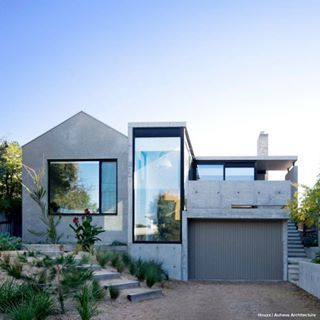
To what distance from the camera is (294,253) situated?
574 inches

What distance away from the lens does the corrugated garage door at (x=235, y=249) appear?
1408 centimetres

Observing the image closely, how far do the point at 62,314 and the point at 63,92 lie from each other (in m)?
8.03

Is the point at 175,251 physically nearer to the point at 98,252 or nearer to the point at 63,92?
the point at 98,252

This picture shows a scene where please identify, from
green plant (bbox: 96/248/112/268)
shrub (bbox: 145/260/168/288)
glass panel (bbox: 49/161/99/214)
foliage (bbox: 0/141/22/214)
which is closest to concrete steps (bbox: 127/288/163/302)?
shrub (bbox: 145/260/168/288)

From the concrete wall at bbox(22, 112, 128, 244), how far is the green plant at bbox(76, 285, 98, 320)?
7854 millimetres

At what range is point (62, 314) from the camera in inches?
278

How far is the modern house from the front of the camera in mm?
13641

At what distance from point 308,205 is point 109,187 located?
24.1 ft

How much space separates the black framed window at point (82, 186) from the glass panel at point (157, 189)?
1.91 metres

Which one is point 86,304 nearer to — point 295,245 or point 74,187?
point 74,187

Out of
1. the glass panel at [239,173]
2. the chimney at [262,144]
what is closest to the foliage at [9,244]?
the glass panel at [239,173]

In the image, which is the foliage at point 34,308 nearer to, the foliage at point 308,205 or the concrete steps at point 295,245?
the foliage at point 308,205

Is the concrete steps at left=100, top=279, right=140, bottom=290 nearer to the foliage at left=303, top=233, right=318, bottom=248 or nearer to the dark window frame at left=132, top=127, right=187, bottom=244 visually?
the dark window frame at left=132, top=127, right=187, bottom=244

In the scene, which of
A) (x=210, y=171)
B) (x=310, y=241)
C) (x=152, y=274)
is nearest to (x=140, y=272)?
(x=152, y=274)
